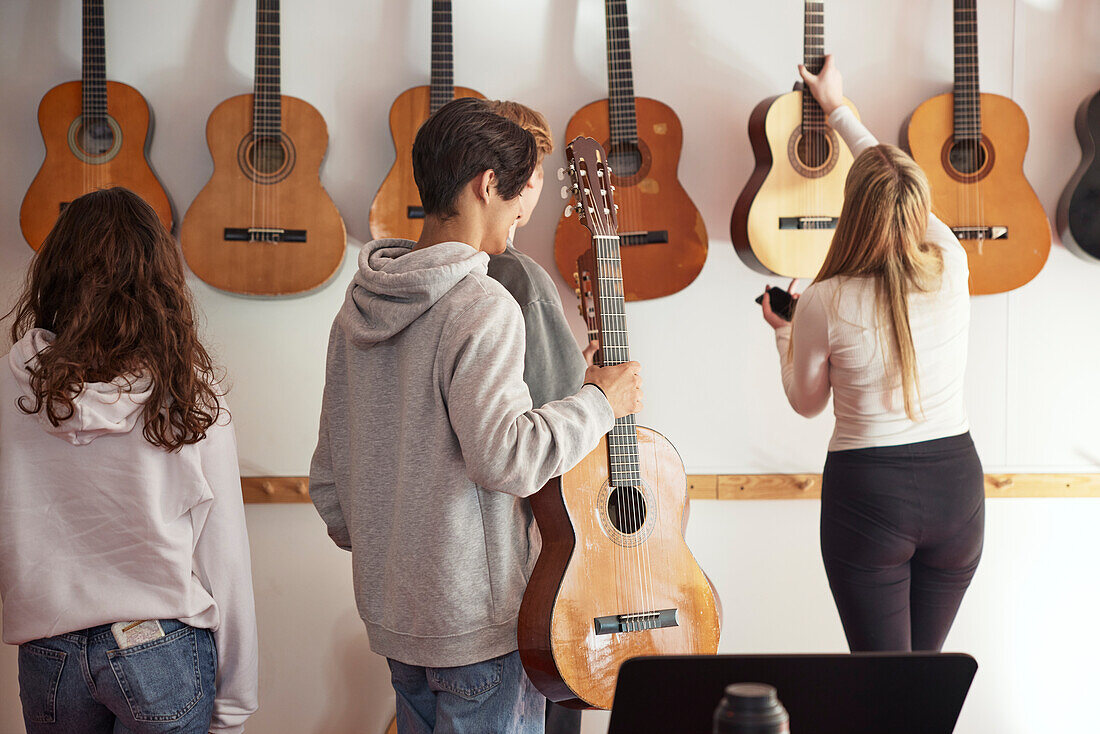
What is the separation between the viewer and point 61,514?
1.50 metres

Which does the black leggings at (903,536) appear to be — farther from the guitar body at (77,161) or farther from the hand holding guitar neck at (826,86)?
the guitar body at (77,161)

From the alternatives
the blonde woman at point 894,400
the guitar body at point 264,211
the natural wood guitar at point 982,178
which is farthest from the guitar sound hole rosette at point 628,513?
the natural wood guitar at point 982,178

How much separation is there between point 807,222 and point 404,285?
148 cm

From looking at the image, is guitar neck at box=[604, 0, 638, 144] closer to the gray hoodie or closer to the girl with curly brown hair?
the gray hoodie

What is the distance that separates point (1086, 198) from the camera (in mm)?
2520

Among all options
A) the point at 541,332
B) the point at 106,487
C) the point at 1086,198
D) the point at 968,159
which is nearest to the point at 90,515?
the point at 106,487

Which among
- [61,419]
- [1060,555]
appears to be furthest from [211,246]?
[1060,555]

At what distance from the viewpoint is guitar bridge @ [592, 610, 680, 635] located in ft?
5.04

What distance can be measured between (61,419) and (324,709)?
1.62 meters

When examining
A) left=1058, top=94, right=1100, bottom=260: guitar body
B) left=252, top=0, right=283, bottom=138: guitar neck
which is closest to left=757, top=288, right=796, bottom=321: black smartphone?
left=1058, top=94, right=1100, bottom=260: guitar body

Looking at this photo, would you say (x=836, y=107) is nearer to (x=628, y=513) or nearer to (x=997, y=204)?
(x=997, y=204)

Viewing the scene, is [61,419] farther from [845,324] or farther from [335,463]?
[845,324]

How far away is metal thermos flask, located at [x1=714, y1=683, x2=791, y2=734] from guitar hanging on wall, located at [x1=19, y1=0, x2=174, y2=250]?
91.5 inches

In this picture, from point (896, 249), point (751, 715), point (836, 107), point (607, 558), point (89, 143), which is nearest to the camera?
point (751, 715)
